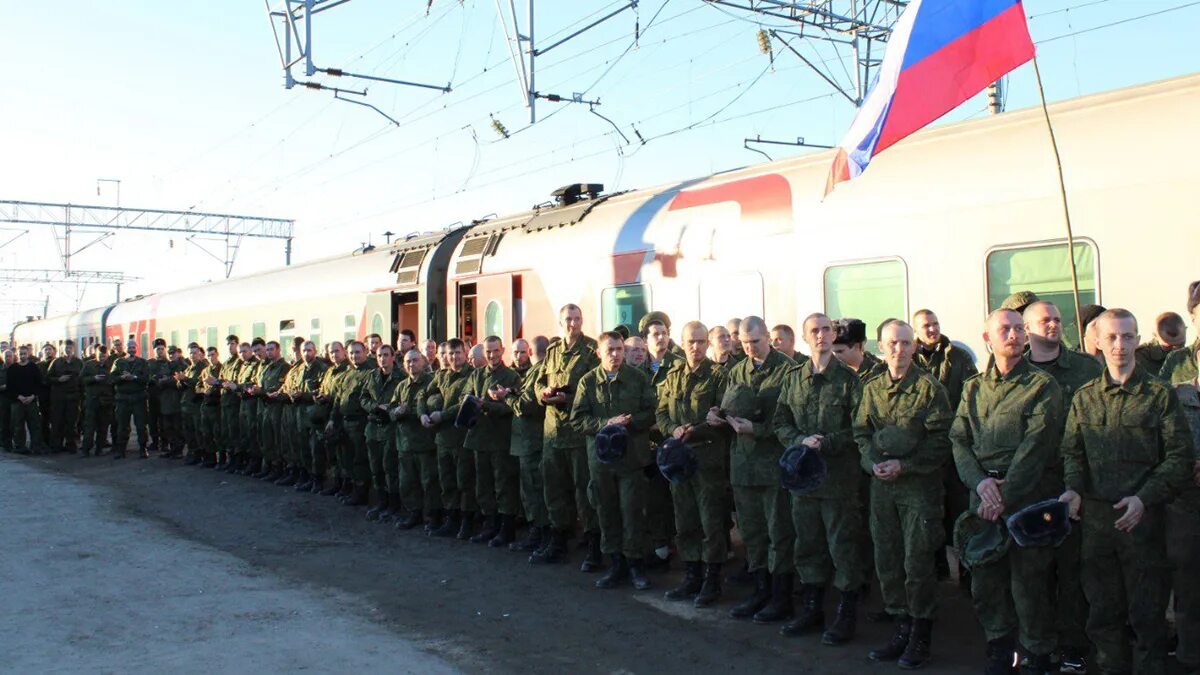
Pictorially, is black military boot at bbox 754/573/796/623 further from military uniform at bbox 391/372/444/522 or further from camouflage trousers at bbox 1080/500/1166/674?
military uniform at bbox 391/372/444/522

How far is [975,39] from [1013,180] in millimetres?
1051

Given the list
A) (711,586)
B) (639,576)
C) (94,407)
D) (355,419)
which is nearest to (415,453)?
(355,419)

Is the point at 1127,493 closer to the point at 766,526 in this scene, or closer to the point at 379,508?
the point at 766,526

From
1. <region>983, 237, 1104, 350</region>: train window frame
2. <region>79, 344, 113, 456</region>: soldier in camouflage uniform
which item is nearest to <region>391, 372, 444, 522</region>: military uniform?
<region>983, 237, 1104, 350</region>: train window frame

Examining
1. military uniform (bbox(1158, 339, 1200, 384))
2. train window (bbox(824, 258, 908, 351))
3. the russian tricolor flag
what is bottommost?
military uniform (bbox(1158, 339, 1200, 384))

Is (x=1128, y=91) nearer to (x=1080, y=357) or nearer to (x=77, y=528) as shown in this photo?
(x=1080, y=357)

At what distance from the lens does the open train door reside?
1182 cm

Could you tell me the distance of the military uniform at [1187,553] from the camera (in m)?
4.71

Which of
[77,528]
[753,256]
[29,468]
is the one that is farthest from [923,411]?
[29,468]

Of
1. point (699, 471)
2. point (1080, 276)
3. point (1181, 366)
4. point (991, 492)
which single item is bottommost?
point (699, 471)

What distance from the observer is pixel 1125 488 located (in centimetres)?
462

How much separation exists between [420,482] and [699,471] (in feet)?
13.5

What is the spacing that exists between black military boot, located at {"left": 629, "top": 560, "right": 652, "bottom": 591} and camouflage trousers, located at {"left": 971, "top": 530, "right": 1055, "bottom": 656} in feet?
8.92

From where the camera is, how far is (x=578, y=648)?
5758 mm
